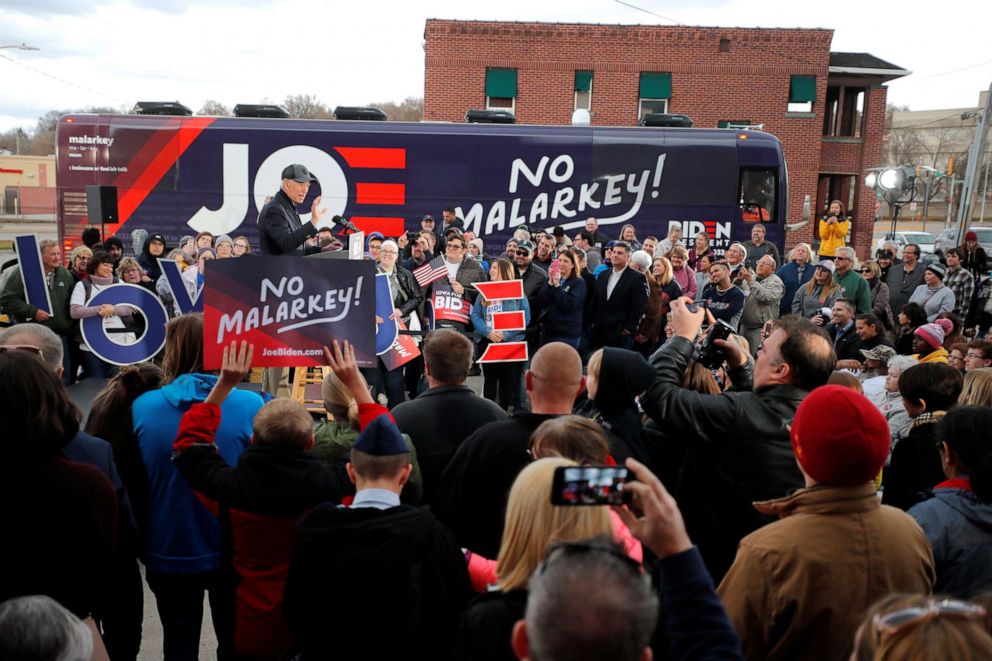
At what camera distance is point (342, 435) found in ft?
12.3

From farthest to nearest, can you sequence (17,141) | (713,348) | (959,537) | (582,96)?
1. (17,141)
2. (582,96)
3. (713,348)
4. (959,537)

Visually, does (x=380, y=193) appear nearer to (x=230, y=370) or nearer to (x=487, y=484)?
(x=230, y=370)

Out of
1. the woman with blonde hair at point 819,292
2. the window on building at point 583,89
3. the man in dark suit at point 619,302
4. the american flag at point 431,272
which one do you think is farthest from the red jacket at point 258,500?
the window on building at point 583,89

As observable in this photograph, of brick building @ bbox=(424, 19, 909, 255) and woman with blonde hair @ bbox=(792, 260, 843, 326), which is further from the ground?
brick building @ bbox=(424, 19, 909, 255)

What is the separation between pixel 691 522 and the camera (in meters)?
3.53

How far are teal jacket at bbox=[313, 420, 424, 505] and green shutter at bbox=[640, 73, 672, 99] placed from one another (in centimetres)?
2909

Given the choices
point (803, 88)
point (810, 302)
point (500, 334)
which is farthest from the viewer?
point (803, 88)

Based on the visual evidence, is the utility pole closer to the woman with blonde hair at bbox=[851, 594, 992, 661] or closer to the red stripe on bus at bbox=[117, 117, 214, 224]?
the red stripe on bus at bbox=[117, 117, 214, 224]

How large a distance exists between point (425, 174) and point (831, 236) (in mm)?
8108

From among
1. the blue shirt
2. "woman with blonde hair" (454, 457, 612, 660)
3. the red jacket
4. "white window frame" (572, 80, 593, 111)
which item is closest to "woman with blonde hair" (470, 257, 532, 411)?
the red jacket

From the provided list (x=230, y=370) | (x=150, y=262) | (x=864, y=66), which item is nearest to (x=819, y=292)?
(x=230, y=370)

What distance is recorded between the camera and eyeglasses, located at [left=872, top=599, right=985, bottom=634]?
1.47 metres

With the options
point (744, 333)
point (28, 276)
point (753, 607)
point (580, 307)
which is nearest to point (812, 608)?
point (753, 607)

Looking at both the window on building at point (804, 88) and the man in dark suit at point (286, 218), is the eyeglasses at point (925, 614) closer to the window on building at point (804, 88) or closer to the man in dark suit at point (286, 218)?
the man in dark suit at point (286, 218)
